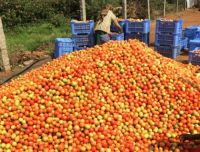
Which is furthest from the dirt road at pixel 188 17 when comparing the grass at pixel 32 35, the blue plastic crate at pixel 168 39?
the blue plastic crate at pixel 168 39

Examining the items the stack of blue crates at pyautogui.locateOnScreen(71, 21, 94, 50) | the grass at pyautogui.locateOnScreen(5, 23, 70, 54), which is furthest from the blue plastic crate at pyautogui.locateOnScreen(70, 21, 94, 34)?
the grass at pyautogui.locateOnScreen(5, 23, 70, 54)

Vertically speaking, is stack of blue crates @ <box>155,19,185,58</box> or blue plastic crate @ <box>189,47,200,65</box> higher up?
stack of blue crates @ <box>155,19,185,58</box>

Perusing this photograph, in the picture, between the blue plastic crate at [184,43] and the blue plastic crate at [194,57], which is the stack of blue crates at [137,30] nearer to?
the blue plastic crate at [184,43]

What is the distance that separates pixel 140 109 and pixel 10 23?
565 inches

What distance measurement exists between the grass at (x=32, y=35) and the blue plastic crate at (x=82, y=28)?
201 centimetres

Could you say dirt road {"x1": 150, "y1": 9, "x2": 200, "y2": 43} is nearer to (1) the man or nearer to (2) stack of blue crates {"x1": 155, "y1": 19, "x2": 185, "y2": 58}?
(2) stack of blue crates {"x1": 155, "y1": 19, "x2": 185, "y2": 58}

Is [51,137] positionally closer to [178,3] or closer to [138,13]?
[138,13]

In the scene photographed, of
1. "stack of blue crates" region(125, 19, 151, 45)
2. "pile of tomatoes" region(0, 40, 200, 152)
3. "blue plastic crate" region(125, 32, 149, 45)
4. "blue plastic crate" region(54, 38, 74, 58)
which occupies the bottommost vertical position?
"pile of tomatoes" region(0, 40, 200, 152)

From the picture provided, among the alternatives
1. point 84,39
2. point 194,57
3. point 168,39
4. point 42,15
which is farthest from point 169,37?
point 42,15

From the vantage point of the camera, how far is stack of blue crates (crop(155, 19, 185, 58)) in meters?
11.9

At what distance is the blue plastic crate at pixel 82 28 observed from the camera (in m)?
12.1

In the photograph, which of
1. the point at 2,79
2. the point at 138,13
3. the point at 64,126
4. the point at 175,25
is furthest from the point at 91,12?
the point at 64,126

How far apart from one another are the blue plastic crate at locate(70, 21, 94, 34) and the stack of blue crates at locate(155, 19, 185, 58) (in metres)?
2.14

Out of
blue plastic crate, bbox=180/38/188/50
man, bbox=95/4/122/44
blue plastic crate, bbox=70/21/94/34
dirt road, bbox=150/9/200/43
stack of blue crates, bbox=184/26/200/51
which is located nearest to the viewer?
man, bbox=95/4/122/44
